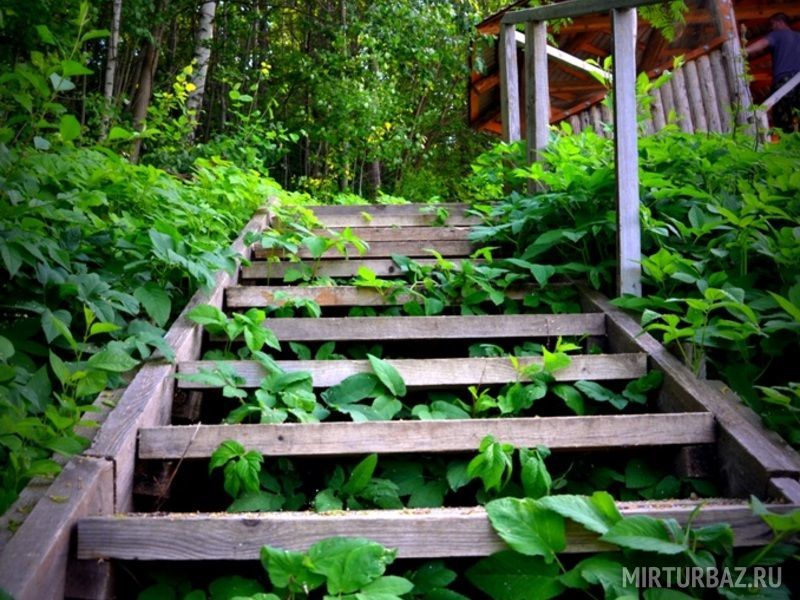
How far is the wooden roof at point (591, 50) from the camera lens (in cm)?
639

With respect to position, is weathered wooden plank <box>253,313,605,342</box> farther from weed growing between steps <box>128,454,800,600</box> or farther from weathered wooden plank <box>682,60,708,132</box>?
weathered wooden plank <box>682,60,708,132</box>

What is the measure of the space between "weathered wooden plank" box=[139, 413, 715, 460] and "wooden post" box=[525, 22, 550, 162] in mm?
2370

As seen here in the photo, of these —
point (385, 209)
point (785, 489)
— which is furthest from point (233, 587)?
point (385, 209)

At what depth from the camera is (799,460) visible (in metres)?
1.61

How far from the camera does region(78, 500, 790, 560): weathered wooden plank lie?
1437 mm

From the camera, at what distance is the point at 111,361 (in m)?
1.75

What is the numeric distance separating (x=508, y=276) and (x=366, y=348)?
72 centimetres

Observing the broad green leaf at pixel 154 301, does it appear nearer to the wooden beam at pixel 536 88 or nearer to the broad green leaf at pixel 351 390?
the broad green leaf at pixel 351 390

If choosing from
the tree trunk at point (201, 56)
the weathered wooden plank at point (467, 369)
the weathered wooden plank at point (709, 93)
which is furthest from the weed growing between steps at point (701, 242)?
the tree trunk at point (201, 56)

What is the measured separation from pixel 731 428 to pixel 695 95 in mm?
4803

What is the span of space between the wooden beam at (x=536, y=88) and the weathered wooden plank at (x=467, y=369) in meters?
1.95

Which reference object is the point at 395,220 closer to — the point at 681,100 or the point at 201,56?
the point at 681,100

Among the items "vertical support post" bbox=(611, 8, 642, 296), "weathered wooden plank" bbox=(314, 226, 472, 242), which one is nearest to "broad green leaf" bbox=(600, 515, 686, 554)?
"vertical support post" bbox=(611, 8, 642, 296)

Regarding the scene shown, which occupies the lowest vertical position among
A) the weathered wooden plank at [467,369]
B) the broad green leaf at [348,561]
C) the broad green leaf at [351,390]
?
the broad green leaf at [348,561]
